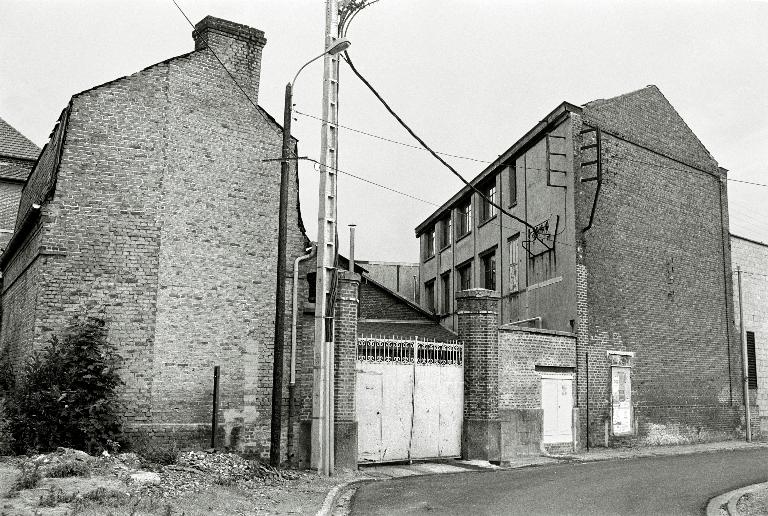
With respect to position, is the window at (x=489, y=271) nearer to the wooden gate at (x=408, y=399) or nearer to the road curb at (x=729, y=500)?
the wooden gate at (x=408, y=399)

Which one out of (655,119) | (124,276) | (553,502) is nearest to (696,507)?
(553,502)

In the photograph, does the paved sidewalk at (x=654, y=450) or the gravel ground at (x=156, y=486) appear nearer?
the gravel ground at (x=156, y=486)

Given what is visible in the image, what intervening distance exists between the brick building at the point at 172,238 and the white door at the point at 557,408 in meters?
7.25

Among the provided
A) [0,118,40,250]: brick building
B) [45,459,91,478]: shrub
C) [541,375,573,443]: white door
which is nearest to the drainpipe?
[45,459,91,478]: shrub

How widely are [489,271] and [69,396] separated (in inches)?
645

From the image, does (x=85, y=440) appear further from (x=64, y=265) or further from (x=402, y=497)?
(x=402, y=497)

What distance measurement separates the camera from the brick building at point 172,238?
1328 centimetres

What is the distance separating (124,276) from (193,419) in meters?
2.87

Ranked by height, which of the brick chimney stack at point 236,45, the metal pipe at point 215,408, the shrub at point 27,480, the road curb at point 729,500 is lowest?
the road curb at point 729,500

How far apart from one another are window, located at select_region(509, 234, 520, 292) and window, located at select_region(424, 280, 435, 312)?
31.6 feet

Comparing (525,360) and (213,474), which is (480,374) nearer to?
(525,360)

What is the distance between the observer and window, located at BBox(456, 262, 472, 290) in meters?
28.0

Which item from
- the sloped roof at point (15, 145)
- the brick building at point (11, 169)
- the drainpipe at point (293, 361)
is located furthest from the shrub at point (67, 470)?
the sloped roof at point (15, 145)

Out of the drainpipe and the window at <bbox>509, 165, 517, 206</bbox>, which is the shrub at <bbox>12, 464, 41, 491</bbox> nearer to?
the drainpipe
